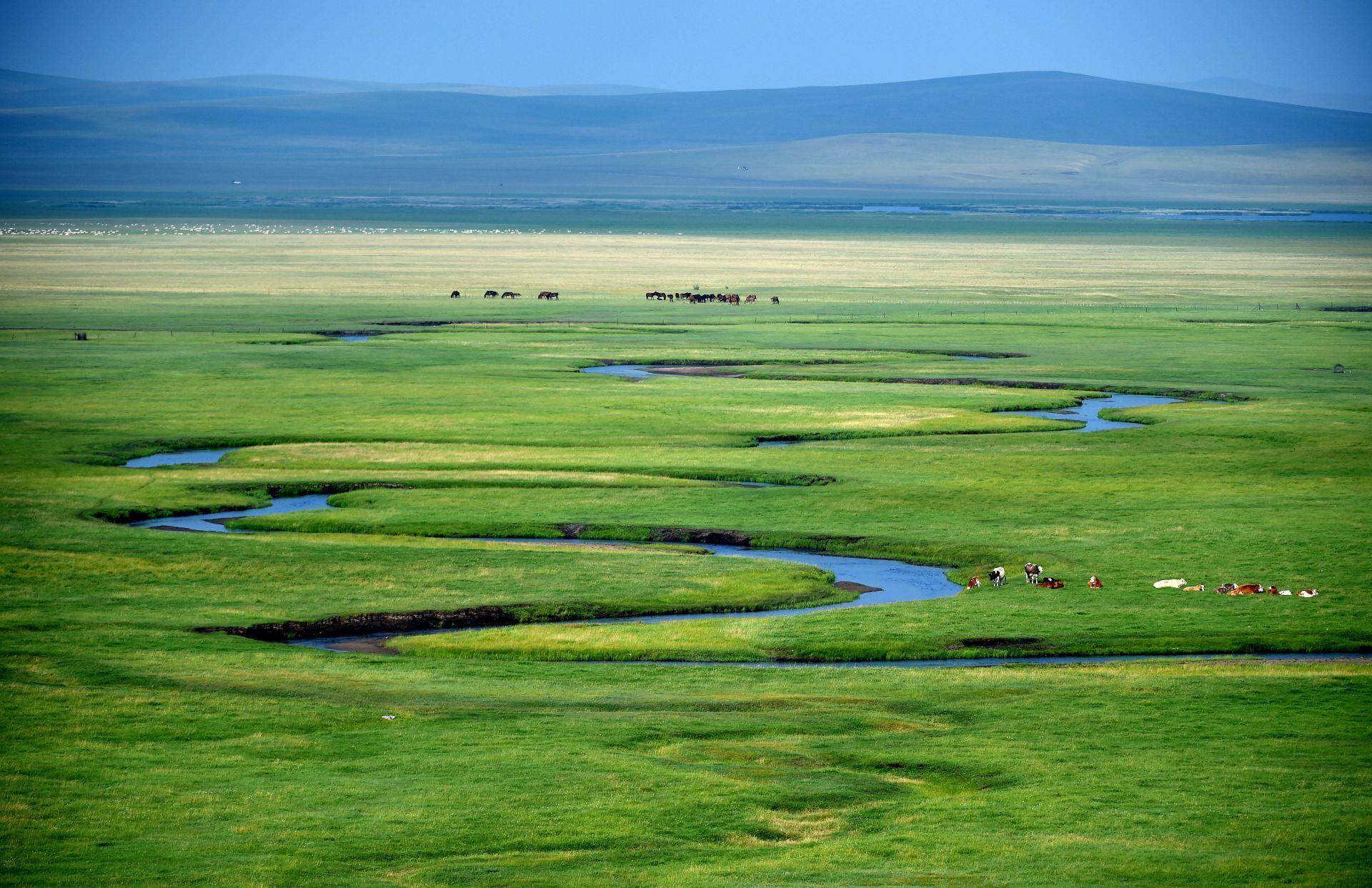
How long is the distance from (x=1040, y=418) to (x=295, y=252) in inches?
4174

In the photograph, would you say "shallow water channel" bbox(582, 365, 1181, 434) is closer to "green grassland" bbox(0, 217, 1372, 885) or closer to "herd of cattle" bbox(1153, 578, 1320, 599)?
"green grassland" bbox(0, 217, 1372, 885)

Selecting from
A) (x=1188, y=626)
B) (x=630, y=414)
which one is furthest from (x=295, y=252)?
(x=1188, y=626)

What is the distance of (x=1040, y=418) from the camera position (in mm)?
54969

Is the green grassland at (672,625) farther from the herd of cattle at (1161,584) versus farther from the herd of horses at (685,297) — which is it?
the herd of horses at (685,297)

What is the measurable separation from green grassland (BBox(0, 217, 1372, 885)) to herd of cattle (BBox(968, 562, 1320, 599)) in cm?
42

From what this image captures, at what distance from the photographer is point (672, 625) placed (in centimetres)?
2919

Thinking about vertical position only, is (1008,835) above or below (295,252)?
below

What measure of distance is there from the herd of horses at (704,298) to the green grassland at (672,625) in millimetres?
25829

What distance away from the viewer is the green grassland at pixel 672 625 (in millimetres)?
18141

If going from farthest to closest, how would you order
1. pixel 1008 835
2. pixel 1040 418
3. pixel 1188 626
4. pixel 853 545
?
pixel 1040 418 < pixel 853 545 < pixel 1188 626 < pixel 1008 835

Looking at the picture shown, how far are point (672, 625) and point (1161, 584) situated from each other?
383 inches

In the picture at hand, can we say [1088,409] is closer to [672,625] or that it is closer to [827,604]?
[827,604]

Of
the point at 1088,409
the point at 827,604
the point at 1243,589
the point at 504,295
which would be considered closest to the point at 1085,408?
the point at 1088,409

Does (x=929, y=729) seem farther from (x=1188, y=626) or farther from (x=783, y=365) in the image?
(x=783, y=365)
